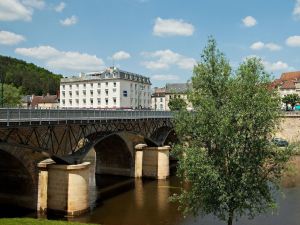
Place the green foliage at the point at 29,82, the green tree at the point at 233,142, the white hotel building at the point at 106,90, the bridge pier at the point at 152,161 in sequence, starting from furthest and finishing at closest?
the green foliage at the point at 29,82, the white hotel building at the point at 106,90, the bridge pier at the point at 152,161, the green tree at the point at 233,142

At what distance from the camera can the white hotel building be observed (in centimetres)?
10438

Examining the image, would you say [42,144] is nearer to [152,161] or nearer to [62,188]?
[62,188]

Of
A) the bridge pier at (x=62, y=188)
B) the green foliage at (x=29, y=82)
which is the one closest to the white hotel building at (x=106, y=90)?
the green foliage at (x=29, y=82)

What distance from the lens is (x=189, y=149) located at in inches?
814

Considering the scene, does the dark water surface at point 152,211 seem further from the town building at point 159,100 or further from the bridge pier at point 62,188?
the town building at point 159,100

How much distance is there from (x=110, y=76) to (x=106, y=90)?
164 inches

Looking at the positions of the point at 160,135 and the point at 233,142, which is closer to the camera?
the point at 233,142

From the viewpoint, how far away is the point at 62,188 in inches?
1208

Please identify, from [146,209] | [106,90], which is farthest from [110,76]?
[146,209]

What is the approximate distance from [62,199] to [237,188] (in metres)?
16.4

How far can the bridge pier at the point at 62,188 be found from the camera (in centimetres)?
3052

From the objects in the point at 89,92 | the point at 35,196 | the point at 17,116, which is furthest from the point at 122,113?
the point at 89,92

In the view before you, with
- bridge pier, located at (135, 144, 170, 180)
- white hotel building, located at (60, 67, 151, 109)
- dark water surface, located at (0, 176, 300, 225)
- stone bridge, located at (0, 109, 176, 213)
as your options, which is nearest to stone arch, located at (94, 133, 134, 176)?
bridge pier, located at (135, 144, 170, 180)

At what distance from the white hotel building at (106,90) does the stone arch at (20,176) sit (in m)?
69.2
